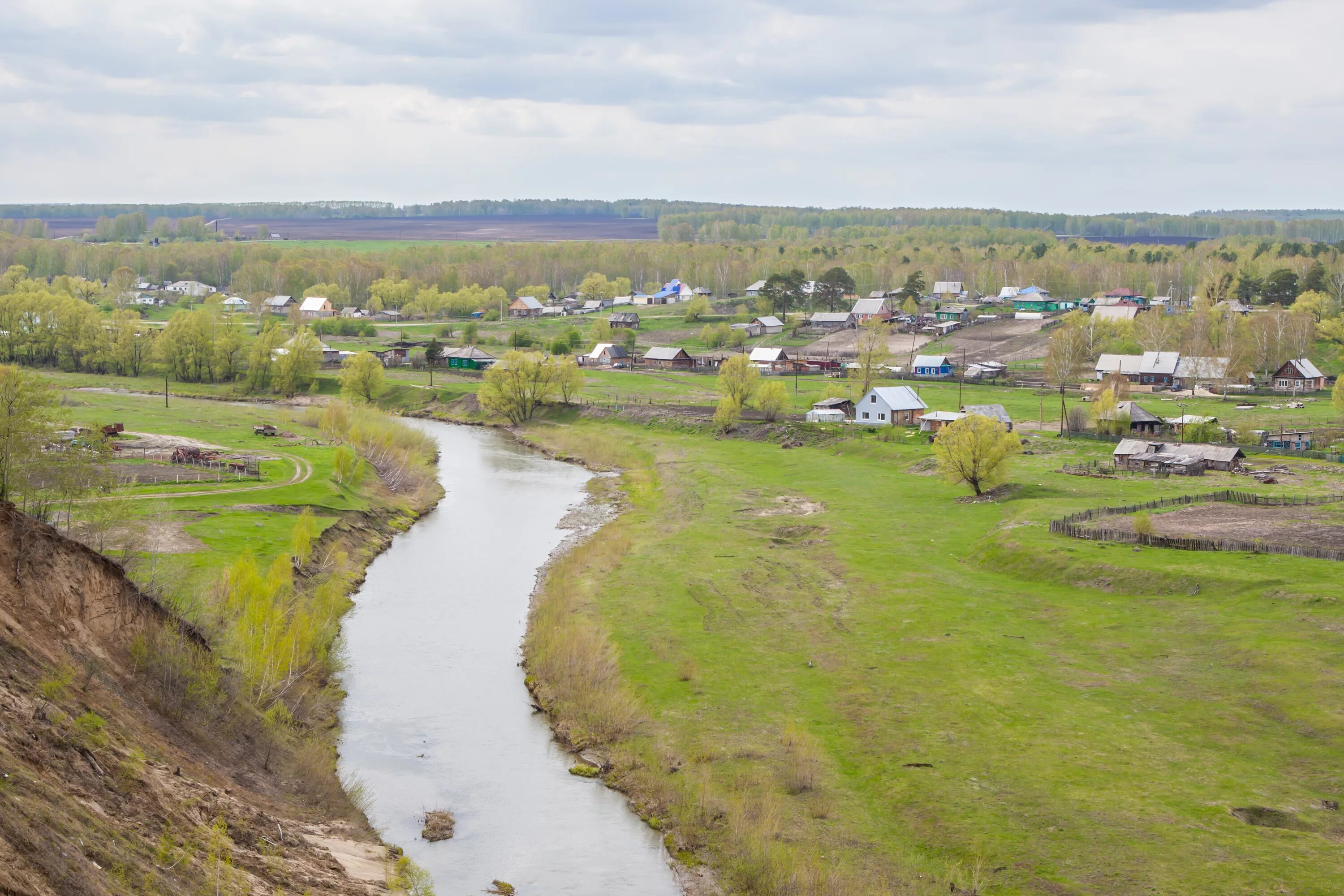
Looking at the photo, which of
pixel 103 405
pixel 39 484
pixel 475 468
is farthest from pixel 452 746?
pixel 103 405

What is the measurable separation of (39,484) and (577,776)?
25.0 m

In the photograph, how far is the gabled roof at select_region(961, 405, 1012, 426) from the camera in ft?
264

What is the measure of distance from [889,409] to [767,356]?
116ft

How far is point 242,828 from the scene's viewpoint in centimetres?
2361

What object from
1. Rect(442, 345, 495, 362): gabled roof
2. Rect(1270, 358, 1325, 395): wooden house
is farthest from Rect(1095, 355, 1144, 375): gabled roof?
Rect(442, 345, 495, 362): gabled roof

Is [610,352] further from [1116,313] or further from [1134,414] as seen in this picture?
[1134,414]

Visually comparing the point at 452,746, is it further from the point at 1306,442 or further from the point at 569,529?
the point at 1306,442

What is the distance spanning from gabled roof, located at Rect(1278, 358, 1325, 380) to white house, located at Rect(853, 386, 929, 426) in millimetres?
35904

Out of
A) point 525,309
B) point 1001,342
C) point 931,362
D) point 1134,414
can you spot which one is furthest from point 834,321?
point 1134,414

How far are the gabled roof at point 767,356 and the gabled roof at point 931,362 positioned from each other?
13.4 meters

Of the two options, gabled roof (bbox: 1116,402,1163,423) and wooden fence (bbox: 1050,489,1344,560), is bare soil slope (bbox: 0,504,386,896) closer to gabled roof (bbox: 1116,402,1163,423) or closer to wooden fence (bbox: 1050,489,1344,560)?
wooden fence (bbox: 1050,489,1344,560)

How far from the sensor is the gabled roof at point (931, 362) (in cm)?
11238

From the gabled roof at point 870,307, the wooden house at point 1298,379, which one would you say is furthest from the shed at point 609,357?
the wooden house at point 1298,379

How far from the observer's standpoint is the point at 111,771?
22.2m
